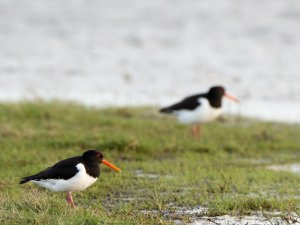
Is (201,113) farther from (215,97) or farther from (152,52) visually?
(152,52)

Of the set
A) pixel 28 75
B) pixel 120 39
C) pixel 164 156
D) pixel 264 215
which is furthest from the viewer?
pixel 120 39

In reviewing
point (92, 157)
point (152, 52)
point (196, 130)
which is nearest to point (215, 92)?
point (196, 130)

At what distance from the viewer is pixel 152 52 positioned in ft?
65.0

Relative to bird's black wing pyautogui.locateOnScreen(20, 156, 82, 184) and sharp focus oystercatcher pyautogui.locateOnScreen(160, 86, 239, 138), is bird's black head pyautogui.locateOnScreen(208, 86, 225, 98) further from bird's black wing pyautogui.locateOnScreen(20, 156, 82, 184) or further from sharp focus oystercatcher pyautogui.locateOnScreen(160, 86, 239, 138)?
bird's black wing pyautogui.locateOnScreen(20, 156, 82, 184)

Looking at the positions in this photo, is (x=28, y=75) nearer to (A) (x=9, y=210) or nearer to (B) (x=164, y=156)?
(B) (x=164, y=156)

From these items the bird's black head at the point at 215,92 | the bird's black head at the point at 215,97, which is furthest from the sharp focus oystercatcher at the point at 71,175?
the bird's black head at the point at 215,92

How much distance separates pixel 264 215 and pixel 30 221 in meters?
2.24

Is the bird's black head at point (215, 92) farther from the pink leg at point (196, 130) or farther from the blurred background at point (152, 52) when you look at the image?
the blurred background at point (152, 52)

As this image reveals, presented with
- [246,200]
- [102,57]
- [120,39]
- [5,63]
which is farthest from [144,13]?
[246,200]

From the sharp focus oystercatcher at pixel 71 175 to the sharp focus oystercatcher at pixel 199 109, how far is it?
16.0 ft

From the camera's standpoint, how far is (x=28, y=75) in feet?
58.2

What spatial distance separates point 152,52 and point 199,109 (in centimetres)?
733

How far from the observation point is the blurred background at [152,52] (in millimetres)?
16578

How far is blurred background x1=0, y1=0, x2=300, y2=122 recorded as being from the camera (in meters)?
16.6
